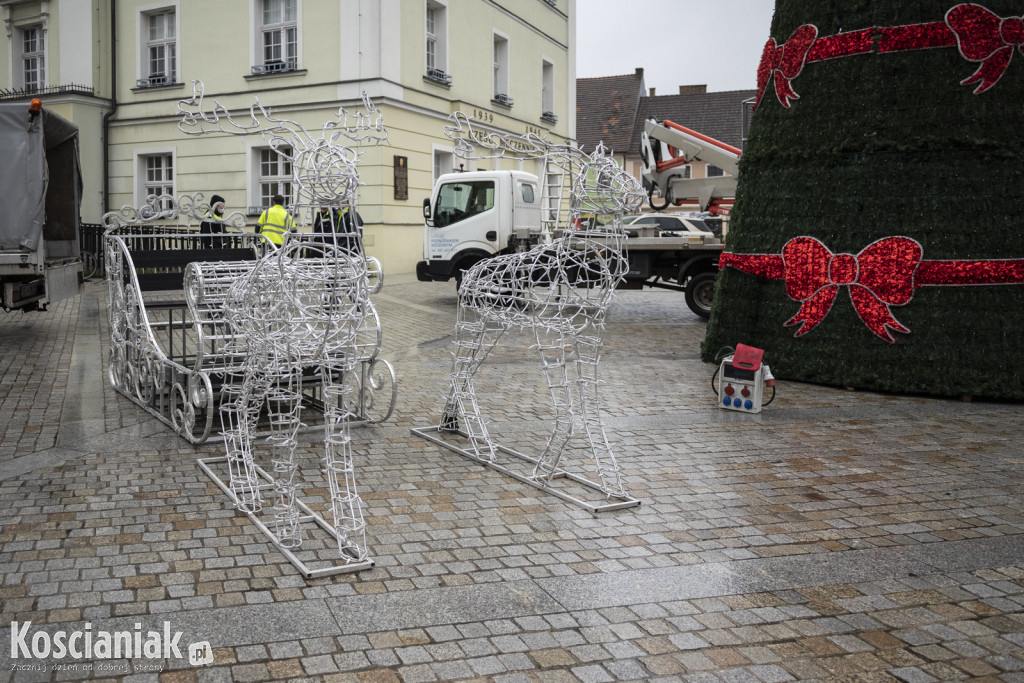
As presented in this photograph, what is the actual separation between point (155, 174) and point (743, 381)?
1996cm

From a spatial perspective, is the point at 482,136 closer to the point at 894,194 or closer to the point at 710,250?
the point at 894,194

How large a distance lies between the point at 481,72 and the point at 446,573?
21863 mm

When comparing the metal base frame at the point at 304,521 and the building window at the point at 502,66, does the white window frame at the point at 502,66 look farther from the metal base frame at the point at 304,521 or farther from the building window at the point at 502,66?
the metal base frame at the point at 304,521

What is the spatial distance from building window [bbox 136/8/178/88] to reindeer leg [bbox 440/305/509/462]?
62.2ft

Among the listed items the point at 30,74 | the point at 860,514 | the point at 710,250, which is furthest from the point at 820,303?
the point at 30,74

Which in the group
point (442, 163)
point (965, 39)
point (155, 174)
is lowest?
point (965, 39)

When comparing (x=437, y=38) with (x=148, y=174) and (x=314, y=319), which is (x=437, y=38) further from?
(x=314, y=319)

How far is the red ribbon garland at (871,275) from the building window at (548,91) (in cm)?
2056

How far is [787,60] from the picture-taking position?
952 centimetres

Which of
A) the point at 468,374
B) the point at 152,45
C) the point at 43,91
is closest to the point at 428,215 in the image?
the point at 468,374

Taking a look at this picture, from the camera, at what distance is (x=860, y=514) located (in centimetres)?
523

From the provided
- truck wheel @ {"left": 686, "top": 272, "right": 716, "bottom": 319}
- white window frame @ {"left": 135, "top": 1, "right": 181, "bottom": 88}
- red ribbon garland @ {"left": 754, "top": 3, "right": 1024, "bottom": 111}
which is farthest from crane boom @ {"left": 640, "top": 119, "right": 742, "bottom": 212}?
white window frame @ {"left": 135, "top": 1, "right": 181, "bottom": 88}

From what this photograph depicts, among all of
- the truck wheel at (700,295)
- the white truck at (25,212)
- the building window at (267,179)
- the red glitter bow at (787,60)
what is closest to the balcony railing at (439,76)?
the building window at (267,179)

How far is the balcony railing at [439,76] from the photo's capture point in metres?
21.9
